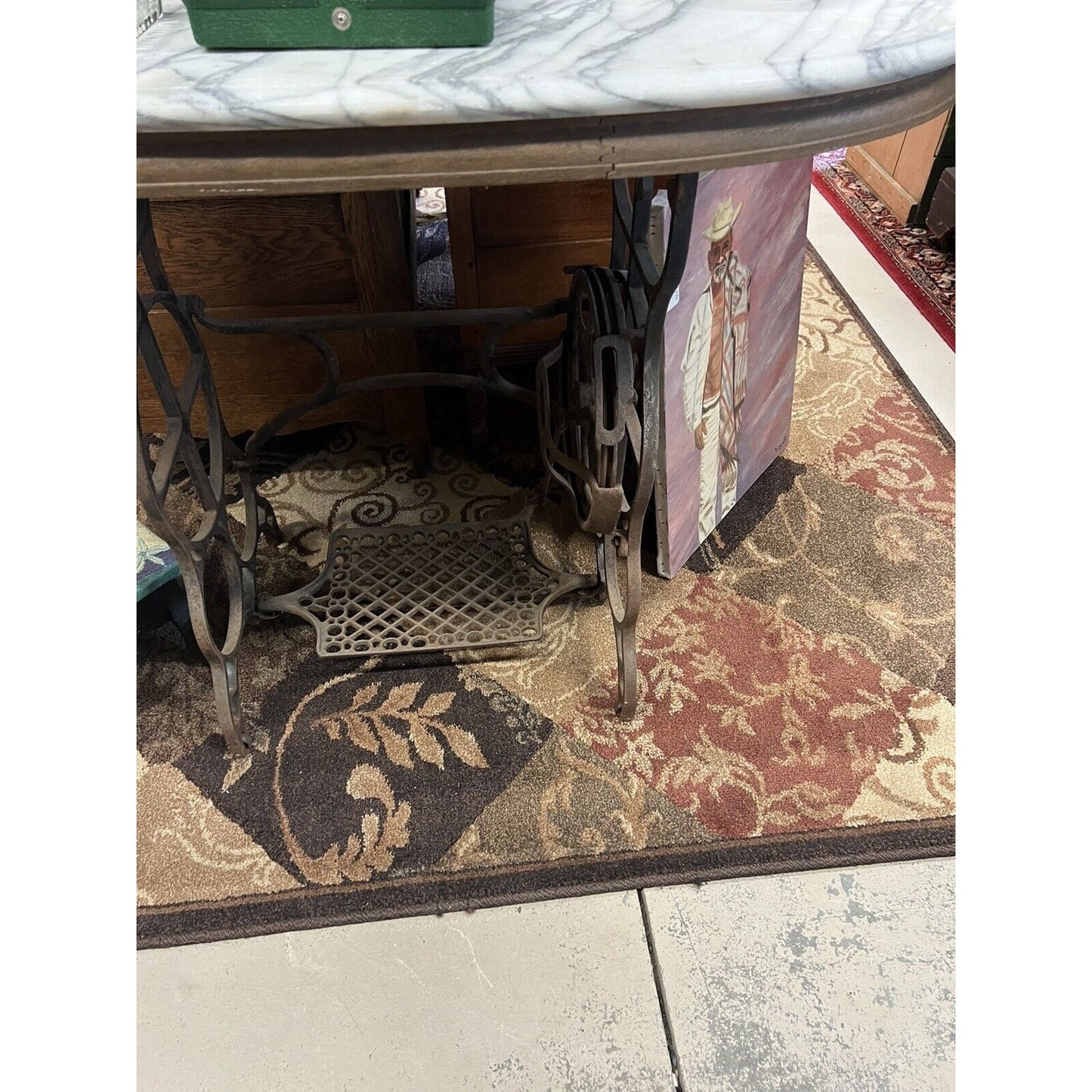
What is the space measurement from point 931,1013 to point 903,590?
2.13 feet

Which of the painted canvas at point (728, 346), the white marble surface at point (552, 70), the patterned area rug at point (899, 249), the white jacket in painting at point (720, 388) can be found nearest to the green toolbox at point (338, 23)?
the white marble surface at point (552, 70)

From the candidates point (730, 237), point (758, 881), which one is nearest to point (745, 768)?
point (758, 881)

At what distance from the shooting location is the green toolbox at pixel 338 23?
0.58 meters

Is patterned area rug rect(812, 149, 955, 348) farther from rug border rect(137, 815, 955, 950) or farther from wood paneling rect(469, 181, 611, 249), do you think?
rug border rect(137, 815, 955, 950)

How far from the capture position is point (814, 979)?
93 centimetres

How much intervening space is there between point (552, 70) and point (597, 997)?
92 centimetres

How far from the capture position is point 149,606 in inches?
46.7

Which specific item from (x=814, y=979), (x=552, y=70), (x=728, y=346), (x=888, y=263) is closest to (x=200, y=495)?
(x=552, y=70)

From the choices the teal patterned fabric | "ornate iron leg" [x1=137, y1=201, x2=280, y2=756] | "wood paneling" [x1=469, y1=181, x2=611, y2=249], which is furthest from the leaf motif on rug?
"wood paneling" [x1=469, y1=181, x2=611, y2=249]

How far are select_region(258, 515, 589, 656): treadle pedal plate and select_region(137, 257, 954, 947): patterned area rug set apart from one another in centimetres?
5

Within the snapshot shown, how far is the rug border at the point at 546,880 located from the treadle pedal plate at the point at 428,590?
1.09 feet

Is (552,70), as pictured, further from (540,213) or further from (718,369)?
(540,213)

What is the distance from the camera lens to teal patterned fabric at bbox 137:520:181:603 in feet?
3.79

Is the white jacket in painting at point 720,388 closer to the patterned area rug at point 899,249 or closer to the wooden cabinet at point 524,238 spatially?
the wooden cabinet at point 524,238
